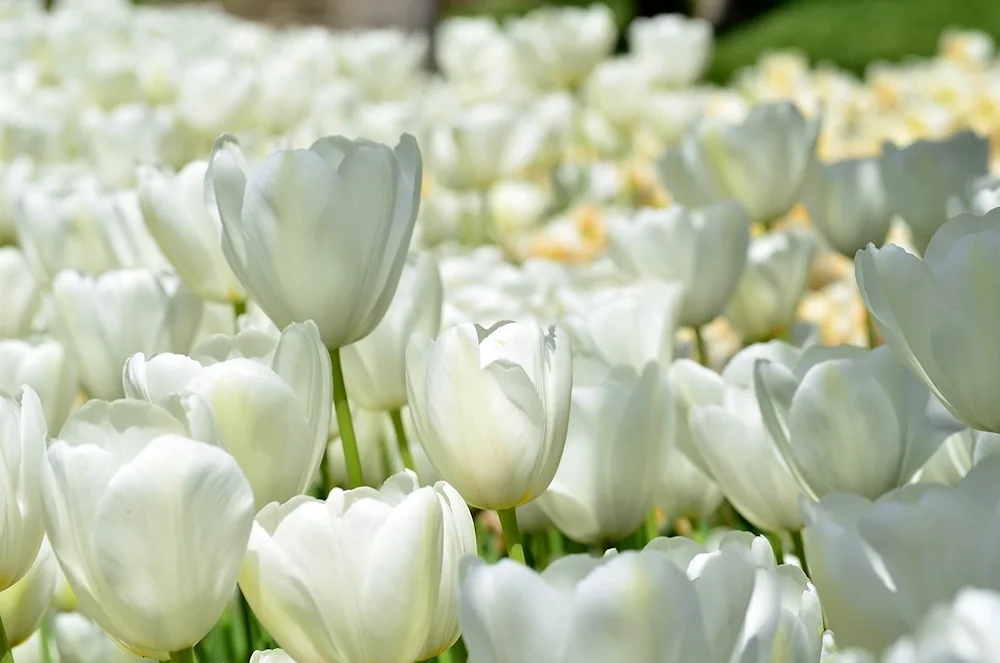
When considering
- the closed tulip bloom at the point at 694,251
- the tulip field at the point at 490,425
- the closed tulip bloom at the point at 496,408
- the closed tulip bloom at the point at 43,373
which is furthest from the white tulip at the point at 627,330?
the closed tulip bloom at the point at 43,373

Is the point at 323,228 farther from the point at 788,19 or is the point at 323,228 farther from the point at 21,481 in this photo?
the point at 788,19

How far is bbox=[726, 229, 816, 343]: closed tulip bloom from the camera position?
1771mm

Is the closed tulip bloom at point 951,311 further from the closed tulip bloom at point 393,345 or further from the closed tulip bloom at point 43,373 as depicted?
the closed tulip bloom at point 43,373

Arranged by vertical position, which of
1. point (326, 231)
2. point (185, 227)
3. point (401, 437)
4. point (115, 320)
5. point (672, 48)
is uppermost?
point (326, 231)

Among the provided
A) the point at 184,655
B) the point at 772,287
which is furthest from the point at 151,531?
the point at 772,287

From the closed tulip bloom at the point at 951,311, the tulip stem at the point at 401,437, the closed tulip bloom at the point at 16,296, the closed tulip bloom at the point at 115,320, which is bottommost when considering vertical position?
the tulip stem at the point at 401,437

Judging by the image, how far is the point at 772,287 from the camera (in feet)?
5.85

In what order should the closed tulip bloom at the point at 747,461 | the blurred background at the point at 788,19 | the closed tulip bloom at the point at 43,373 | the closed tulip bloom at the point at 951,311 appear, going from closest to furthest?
the closed tulip bloom at the point at 951,311 → the closed tulip bloom at the point at 747,461 → the closed tulip bloom at the point at 43,373 → the blurred background at the point at 788,19

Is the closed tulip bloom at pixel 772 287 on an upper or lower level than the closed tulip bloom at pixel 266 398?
lower

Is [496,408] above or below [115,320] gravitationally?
above

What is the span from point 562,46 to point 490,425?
3.20 metres

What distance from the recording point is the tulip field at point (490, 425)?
0.72 m

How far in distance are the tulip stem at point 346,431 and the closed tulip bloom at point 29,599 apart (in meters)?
0.25

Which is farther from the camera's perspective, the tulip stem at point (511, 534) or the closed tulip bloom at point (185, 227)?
the closed tulip bloom at point (185, 227)
